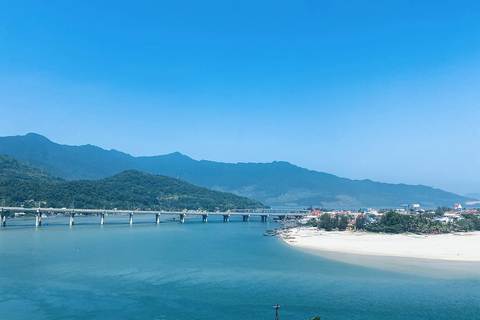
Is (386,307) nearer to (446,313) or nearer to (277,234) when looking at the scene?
(446,313)

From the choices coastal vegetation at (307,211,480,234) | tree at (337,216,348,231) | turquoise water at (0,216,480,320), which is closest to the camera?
turquoise water at (0,216,480,320)

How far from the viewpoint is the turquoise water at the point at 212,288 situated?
26484mm

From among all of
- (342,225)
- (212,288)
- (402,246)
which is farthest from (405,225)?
(212,288)

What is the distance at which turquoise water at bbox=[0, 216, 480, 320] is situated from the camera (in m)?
26.5

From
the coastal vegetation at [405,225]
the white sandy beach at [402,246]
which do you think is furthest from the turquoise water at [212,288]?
the coastal vegetation at [405,225]

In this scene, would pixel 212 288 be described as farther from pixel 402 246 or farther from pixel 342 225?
pixel 342 225

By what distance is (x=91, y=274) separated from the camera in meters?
36.9

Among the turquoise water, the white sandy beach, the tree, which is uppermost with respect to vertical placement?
the tree

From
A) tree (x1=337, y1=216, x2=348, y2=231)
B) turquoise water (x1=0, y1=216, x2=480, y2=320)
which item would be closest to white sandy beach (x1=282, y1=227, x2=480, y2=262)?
turquoise water (x1=0, y1=216, x2=480, y2=320)

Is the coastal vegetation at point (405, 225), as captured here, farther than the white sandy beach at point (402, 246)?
Yes

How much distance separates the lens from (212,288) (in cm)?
3256

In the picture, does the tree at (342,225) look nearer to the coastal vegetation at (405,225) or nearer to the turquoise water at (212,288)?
the coastal vegetation at (405,225)

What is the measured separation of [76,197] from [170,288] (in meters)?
108

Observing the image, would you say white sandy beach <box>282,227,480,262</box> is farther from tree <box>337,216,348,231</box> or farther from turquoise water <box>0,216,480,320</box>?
tree <box>337,216,348,231</box>
